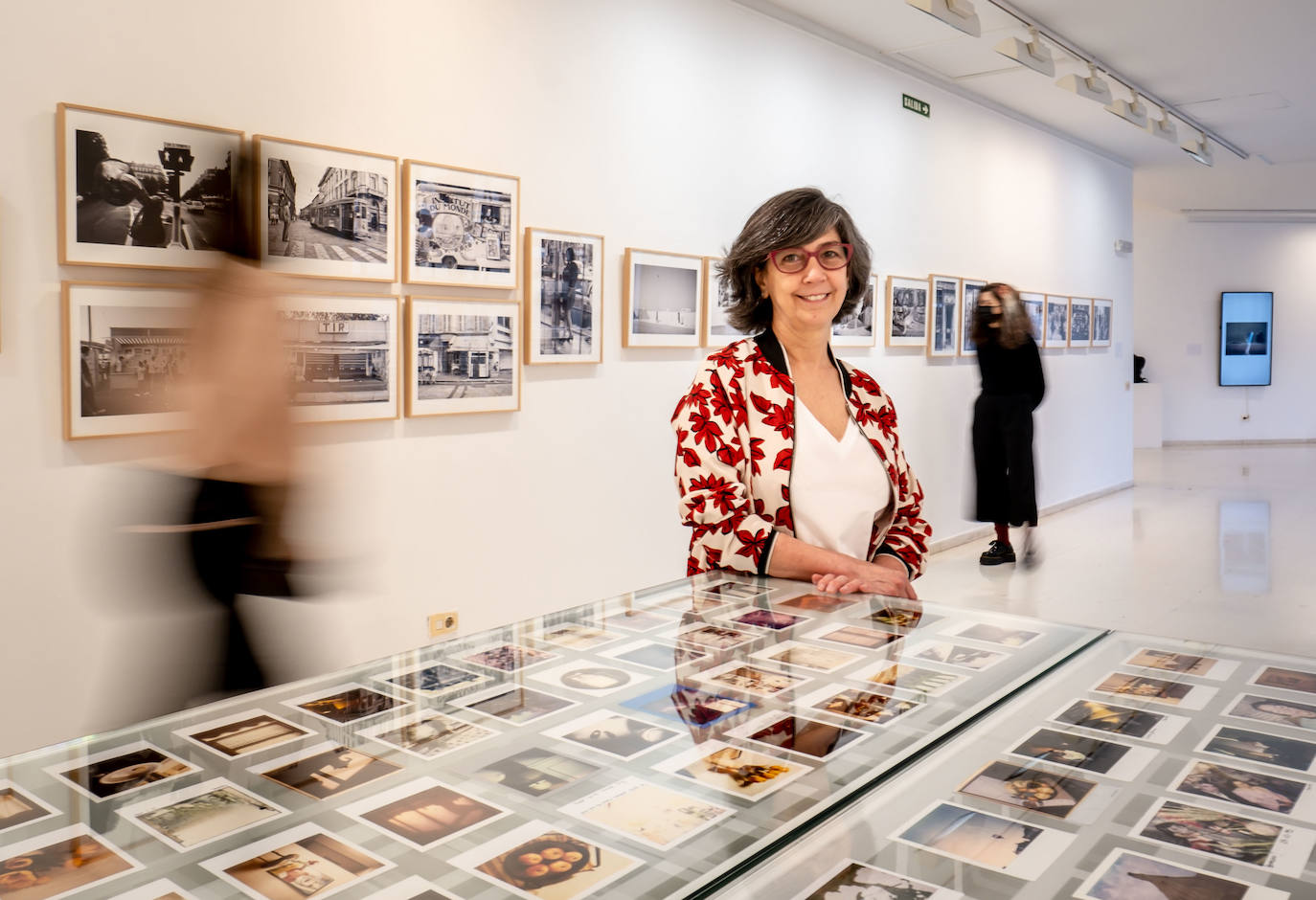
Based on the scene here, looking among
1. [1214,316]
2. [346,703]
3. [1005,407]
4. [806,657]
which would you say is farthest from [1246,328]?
[346,703]

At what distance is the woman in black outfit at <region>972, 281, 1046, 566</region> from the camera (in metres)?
8.05

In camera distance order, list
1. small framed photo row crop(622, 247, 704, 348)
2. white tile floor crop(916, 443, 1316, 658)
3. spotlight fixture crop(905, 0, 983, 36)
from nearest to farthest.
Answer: small framed photo row crop(622, 247, 704, 348), spotlight fixture crop(905, 0, 983, 36), white tile floor crop(916, 443, 1316, 658)

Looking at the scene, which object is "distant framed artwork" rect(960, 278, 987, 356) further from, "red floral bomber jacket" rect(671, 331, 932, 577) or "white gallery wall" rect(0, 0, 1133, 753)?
"red floral bomber jacket" rect(671, 331, 932, 577)

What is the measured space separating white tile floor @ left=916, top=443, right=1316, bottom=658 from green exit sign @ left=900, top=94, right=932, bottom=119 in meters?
3.80

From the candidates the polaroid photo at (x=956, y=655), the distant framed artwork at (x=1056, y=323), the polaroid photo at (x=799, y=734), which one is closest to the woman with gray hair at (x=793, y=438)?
the polaroid photo at (x=956, y=655)

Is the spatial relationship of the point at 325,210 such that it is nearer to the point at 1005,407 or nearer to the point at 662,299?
the point at 662,299

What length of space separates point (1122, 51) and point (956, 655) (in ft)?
27.6

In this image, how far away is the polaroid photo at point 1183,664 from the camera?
5.43 feet

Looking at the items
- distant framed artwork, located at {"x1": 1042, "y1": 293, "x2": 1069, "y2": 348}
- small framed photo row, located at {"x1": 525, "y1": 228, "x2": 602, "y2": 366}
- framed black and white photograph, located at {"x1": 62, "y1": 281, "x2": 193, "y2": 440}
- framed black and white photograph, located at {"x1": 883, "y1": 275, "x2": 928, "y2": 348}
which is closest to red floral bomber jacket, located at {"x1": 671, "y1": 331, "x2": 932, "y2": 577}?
framed black and white photograph, located at {"x1": 62, "y1": 281, "x2": 193, "y2": 440}

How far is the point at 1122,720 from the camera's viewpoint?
1442 millimetres

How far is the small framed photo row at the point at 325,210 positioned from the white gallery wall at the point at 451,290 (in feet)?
0.32

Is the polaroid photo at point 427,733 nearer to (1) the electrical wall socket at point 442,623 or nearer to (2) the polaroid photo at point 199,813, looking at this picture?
(2) the polaroid photo at point 199,813

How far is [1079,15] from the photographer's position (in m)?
7.67

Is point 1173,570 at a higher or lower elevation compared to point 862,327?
lower
